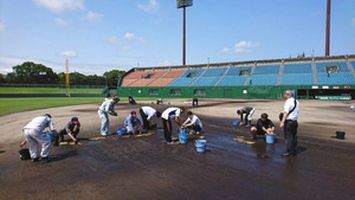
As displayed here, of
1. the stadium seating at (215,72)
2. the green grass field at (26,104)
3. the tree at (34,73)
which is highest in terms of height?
the tree at (34,73)

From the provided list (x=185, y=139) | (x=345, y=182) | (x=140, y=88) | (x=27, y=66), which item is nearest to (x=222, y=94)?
(x=140, y=88)

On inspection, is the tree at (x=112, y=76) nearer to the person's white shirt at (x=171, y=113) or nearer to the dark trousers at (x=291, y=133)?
the person's white shirt at (x=171, y=113)

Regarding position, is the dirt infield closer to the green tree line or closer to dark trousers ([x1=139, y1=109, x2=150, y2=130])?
dark trousers ([x1=139, y1=109, x2=150, y2=130])

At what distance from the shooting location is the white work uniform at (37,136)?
7.06 metres

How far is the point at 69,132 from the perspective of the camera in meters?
9.98

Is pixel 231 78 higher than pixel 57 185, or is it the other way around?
pixel 231 78

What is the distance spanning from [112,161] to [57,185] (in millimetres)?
2033

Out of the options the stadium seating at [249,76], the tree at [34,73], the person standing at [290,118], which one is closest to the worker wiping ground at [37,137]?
the person standing at [290,118]

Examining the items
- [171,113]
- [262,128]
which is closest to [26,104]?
[171,113]

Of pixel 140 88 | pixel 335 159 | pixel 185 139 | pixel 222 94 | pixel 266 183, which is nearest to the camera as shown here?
pixel 266 183

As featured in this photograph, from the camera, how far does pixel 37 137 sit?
23.5 ft

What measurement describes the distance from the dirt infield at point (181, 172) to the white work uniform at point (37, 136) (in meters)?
0.39

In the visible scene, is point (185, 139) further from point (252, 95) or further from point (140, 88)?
point (140, 88)

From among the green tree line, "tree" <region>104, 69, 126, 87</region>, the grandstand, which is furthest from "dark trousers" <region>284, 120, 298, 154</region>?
"tree" <region>104, 69, 126, 87</region>
